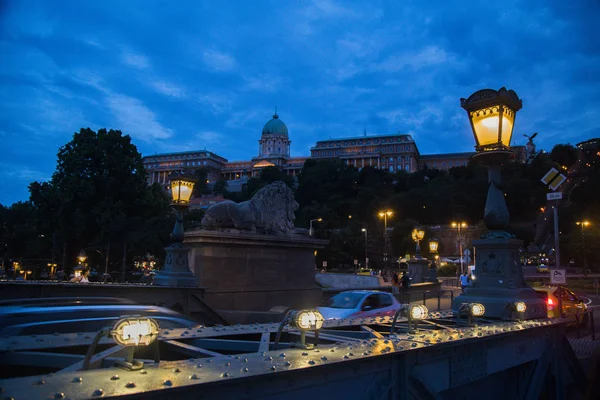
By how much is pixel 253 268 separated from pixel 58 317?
10819mm

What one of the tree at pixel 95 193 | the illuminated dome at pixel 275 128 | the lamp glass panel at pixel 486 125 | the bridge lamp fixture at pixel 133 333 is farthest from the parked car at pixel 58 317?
the illuminated dome at pixel 275 128

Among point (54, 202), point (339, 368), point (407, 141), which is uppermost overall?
point (407, 141)

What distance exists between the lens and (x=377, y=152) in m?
160

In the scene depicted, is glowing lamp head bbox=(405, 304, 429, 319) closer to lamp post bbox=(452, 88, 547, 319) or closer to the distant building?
lamp post bbox=(452, 88, 547, 319)

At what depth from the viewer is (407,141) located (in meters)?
160

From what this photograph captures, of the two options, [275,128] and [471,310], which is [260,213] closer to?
[471,310]

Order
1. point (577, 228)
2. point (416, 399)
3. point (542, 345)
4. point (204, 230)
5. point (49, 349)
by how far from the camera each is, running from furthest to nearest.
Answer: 1. point (577, 228)
2. point (204, 230)
3. point (542, 345)
4. point (49, 349)
5. point (416, 399)

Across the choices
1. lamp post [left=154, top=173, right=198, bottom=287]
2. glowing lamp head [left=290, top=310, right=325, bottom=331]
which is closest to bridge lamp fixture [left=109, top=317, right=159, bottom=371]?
glowing lamp head [left=290, top=310, right=325, bottom=331]

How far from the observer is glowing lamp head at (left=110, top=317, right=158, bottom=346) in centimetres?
260

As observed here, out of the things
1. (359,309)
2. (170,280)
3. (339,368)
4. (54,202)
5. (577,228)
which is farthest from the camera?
(577,228)

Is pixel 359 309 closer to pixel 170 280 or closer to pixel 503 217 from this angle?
pixel 170 280

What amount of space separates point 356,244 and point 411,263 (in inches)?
1601

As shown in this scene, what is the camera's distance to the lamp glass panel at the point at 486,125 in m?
7.12

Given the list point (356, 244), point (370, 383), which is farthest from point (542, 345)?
point (356, 244)
